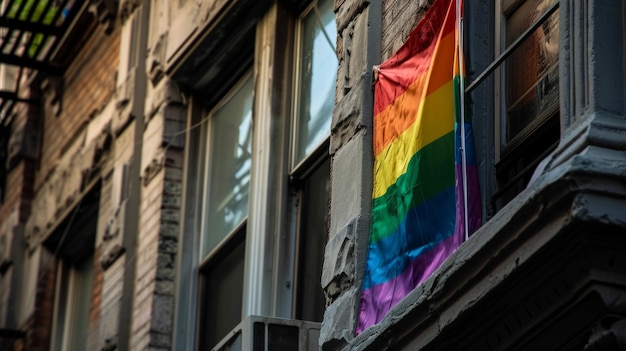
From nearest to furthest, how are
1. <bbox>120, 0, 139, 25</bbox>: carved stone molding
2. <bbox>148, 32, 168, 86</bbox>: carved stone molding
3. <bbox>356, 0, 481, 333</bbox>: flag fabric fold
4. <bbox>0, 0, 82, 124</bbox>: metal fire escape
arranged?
<bbox>356, 0, 481, 333</bbox>: flag fabric fold
<bbox>148, 32, 168, 86</bbox>: carved stone molding
<bbox>120, 0, 139, 25</bbox>: carved stone molding
<bbox>0, 0, 82, 124</bbox>: metal fire escape

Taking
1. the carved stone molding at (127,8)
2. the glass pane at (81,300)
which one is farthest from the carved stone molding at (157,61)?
the glass pane at (81,300)

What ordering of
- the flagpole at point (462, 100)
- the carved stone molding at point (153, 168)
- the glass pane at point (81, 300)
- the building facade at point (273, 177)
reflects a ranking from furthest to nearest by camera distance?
the glass pane at point (81, 300) → the carved stone molding at point (153, 168) → the flagpole at point (462, 100) → the building facade at point (273, 177)

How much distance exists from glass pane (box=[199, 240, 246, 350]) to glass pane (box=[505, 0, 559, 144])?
136 inches

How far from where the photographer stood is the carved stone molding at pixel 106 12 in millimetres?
13870

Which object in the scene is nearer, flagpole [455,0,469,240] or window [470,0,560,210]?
window [470,0,560,210]

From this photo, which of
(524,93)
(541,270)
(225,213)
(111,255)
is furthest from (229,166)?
(541,270)

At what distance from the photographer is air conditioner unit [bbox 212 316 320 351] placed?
8562 mm

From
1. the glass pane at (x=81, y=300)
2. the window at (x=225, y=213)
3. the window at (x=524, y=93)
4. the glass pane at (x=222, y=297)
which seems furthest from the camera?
the glass pane at (x=81, y=300)

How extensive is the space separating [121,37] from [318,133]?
397cm

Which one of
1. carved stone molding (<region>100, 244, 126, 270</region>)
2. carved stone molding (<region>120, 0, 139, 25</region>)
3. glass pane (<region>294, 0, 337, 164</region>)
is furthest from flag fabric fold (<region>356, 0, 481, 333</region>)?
carved stone molding (<region>120, 0, 139, 25</region>)

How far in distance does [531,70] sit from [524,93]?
11cm

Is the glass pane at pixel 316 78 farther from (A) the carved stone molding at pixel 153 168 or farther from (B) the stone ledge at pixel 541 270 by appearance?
(B) the stone ledge at pixel 541 270

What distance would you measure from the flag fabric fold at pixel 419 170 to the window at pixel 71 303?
6.24m

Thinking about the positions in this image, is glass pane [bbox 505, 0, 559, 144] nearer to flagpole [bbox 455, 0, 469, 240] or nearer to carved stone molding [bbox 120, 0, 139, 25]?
flagpole [bbox 455, 0, 469, 240]
